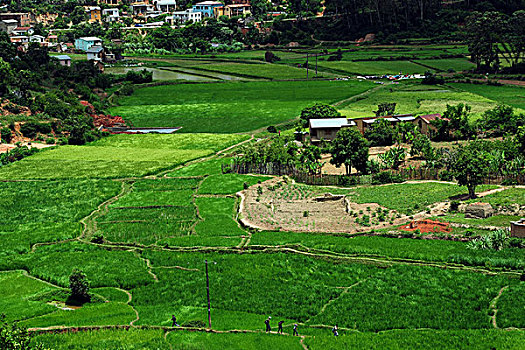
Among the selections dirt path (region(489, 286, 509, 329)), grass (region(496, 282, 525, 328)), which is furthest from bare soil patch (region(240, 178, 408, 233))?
grass (region(496, 282, 525, 328))

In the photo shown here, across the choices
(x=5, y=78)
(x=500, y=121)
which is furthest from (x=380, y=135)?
(x=5, y=78)

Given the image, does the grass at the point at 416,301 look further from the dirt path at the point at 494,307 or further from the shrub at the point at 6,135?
the shrub at the point at 6,135

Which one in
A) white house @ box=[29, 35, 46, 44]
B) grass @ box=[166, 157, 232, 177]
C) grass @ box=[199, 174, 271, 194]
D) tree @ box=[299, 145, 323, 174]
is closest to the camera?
grass @ box=[199, 174, 271, 194]

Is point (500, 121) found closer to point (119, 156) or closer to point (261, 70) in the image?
point (119, 156)

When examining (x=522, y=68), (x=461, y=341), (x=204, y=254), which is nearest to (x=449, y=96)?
(x=522, y=68)

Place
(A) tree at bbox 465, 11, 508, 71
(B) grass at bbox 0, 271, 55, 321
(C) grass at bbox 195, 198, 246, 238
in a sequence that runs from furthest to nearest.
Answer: (A) tree at bbox 465, 11, 508, 71 → (C) grass at bbox 195, 198, 246, 238 → (B) grass at bbox 0, 271, 55, 321

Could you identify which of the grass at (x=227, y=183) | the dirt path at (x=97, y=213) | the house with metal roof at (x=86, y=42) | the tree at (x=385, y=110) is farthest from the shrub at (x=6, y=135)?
the house with metal roof at (x=86, y=42)

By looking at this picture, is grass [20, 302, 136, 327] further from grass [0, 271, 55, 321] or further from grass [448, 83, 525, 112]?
grass [448, 83, 525, 112]
